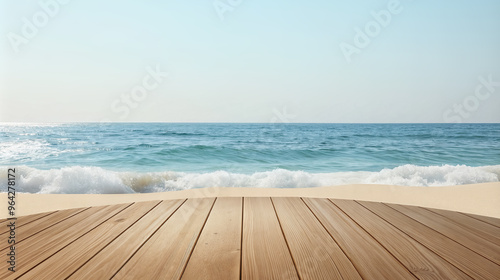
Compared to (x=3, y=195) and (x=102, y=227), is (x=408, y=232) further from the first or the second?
(x=3, y=195)

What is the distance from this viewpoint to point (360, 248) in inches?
48.0

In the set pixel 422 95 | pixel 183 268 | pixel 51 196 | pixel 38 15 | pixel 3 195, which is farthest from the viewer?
pixel 422 95

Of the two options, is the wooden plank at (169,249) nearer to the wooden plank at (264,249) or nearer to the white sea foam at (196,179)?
the wooden plank at (264,249)

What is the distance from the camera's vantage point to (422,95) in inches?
543

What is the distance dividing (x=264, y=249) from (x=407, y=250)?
22.9 inches

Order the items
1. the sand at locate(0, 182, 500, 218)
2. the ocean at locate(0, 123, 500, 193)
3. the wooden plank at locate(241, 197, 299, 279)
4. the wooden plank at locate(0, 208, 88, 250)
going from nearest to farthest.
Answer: the wooden plank at locate(241, 197, 299, 279) → the wooden plank at locate(0, 208, 88, 250) → the sand at locate(0, 182, 500, 218) → the ocean at locate(0, 123, 500, 193)

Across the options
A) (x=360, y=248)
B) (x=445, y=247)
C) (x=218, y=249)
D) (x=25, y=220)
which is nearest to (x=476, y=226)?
(x=445, y=247)

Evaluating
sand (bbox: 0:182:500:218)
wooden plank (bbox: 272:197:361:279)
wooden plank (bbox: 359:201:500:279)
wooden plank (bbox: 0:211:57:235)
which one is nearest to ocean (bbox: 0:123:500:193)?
sand (bbox: 0:182:500:218)

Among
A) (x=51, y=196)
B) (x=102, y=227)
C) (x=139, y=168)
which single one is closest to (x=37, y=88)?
(x=139, y=168)

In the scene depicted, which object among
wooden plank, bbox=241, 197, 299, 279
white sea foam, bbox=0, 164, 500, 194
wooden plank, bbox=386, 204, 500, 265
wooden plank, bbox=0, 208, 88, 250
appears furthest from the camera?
white sea foam, bbox=0, 164, 500, 194

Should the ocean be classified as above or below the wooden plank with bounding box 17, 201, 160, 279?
below

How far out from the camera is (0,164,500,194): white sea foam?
4.87 metres

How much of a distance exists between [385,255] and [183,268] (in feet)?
2.51

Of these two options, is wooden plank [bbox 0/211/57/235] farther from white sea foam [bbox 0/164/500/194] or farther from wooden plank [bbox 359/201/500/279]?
white sea foam [bbox 0/164/500/194]
